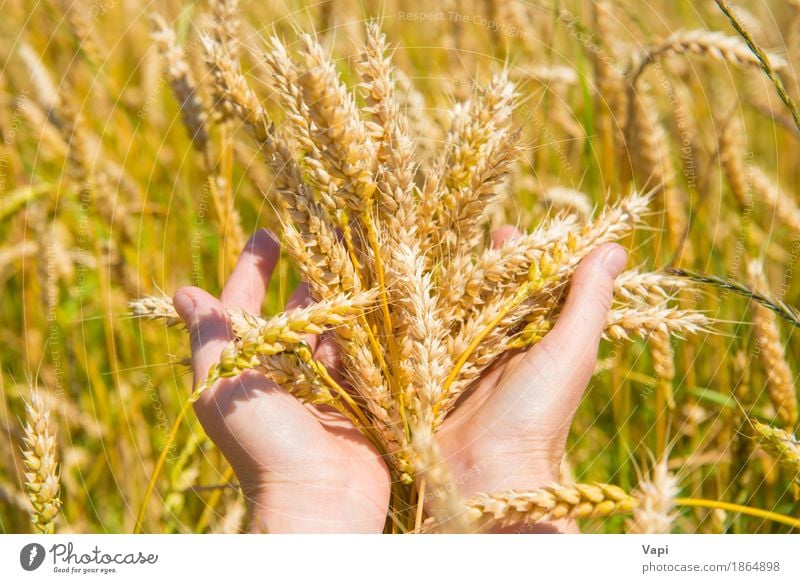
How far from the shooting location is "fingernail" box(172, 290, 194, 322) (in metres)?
1.05

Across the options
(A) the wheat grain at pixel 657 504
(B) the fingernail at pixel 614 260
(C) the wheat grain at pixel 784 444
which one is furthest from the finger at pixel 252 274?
(C) the wheat grain at pixel 784 444

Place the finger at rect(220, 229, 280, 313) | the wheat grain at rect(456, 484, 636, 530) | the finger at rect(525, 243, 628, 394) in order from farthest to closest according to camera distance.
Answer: the finger at rect(220, 229, 280, 313) → the finger at rect(525, 243, 628, 394) → the wheat grain at rect(456, 484, 636, 530)

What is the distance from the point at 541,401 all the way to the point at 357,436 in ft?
1.06

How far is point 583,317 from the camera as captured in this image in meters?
0.97

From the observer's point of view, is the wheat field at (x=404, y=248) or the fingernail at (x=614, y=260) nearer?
the wheat field at (x=404, y=248)

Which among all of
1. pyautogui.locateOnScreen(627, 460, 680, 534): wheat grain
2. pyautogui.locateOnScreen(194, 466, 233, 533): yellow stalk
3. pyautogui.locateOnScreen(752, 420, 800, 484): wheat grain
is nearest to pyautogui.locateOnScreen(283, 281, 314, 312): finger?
pyautogui.locateOnScreen(194, 466, 233, 533): yellow stalk

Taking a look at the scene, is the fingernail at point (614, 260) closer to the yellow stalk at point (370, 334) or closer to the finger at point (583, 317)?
the finger at point (583, 317)

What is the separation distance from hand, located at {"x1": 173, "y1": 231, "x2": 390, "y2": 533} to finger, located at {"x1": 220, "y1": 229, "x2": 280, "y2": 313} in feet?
0.45

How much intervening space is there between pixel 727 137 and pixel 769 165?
0.93 m

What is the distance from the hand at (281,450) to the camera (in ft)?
3.21

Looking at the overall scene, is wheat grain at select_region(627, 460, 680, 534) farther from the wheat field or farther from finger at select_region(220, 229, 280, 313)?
finger at select_region(220, 229, 280, 313)
